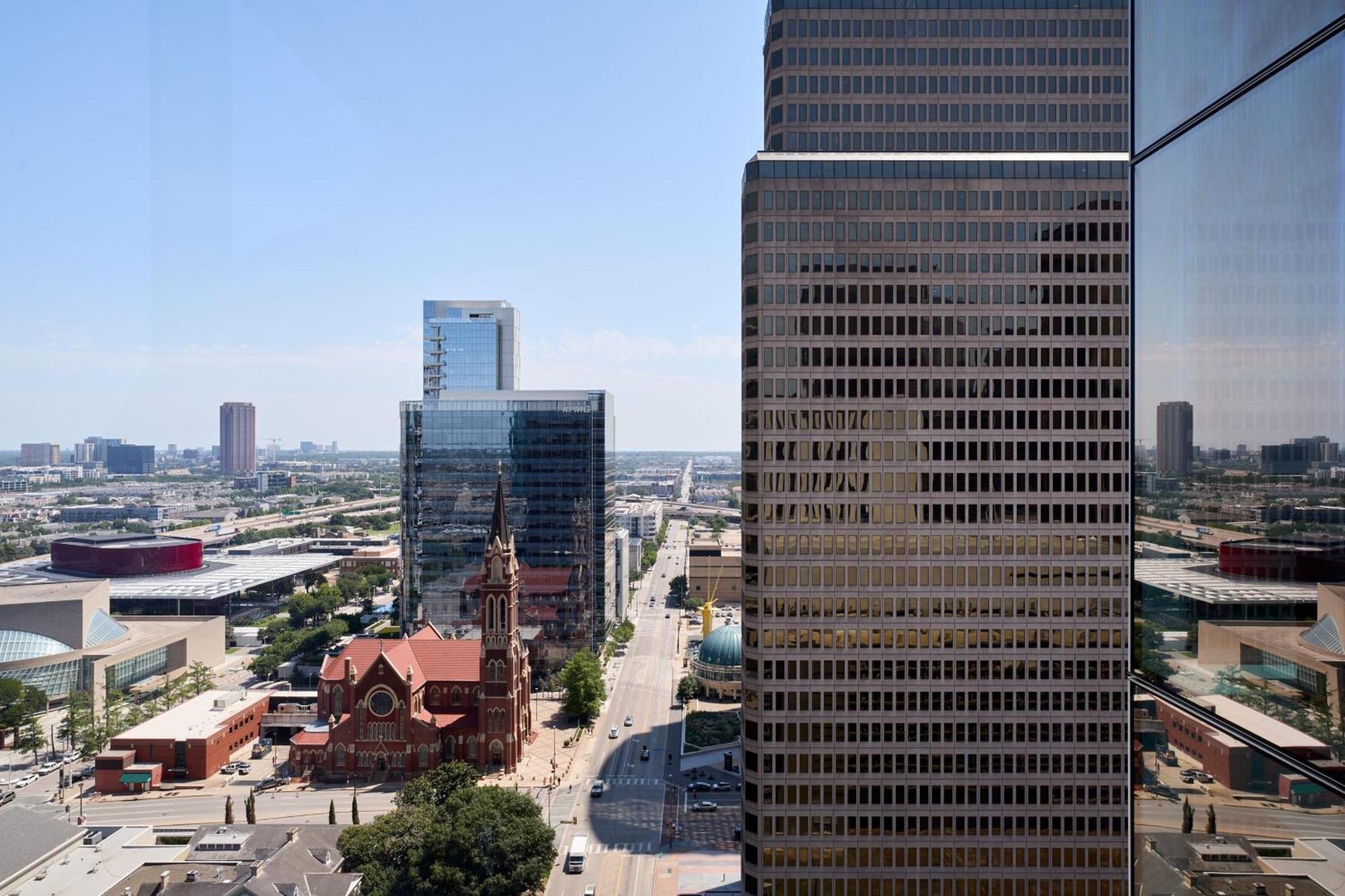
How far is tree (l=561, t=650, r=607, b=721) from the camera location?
3669 inches

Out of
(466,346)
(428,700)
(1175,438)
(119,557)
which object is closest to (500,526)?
(428,700)

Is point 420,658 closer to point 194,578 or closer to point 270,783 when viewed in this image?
point 270,783

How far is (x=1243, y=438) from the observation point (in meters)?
9.09

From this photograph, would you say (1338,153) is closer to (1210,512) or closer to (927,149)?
(1210,512)

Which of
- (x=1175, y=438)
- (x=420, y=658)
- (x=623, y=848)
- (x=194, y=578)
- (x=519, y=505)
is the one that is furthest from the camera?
(x=194, y=578)

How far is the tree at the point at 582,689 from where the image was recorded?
9319 centimetres

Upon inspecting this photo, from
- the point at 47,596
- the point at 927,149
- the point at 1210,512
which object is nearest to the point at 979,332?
the point at 927,149

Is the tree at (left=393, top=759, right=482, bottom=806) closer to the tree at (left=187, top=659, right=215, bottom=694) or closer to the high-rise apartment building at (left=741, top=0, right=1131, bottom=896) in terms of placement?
the high-rise apartment building at (left=741, top=0, right=1131, bottom=896)

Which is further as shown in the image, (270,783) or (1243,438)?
(270,783)

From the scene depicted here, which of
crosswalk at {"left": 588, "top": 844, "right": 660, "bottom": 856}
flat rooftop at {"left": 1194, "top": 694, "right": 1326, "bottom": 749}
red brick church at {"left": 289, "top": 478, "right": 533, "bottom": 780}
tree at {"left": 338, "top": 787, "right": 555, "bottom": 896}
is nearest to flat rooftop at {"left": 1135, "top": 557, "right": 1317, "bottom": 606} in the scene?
flat rooftop at {"left": 1194, "top": 694, "right": 1326, "bottom": 749}

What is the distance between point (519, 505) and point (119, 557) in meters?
74.6

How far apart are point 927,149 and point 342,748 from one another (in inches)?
2720

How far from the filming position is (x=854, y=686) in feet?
169

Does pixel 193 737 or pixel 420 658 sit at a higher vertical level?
pixel 420 658
